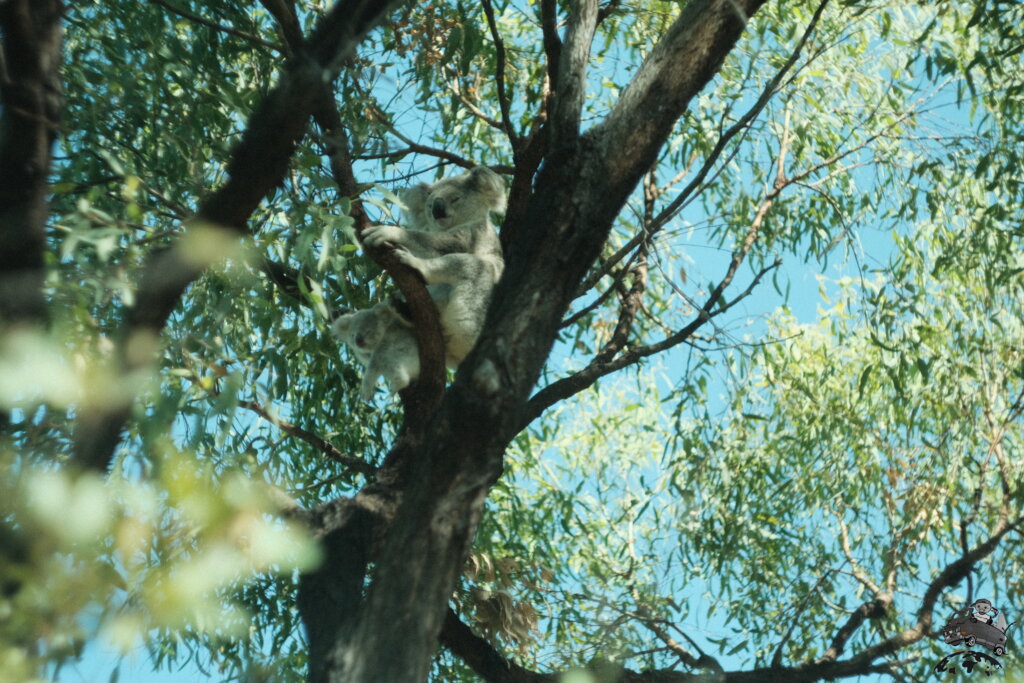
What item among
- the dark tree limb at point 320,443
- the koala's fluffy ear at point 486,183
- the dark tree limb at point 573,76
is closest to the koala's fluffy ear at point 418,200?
the koala's fluffy ear at point 486,183

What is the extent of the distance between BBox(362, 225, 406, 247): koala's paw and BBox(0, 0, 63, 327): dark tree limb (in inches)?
58.4

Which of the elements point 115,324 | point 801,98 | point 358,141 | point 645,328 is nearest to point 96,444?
Result: point 115,324

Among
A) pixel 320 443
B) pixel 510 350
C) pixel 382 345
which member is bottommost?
pixel 510 350

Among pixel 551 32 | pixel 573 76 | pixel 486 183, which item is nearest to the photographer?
pixel 573 76

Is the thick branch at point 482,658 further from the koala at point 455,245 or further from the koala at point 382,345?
the koala at point 455,245

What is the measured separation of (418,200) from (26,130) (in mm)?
2687

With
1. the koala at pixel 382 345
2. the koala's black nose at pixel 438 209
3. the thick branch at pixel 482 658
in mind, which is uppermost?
the koala's black nose at pixel 438 209

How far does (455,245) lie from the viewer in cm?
395

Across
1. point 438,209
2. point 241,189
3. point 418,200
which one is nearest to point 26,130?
point 241,189

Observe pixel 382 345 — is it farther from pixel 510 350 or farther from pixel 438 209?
pixel 510 350

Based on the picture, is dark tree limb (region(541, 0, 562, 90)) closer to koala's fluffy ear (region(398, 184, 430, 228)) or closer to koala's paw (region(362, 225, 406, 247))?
koala's paw (region(362, 225, 406, 247))

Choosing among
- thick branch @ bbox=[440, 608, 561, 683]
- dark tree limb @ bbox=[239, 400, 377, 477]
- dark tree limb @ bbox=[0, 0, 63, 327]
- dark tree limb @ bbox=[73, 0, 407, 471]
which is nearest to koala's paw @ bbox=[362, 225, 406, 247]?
dark tree limb @ bbox=[239, 400, 377, 477]

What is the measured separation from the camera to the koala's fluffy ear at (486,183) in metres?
4.16

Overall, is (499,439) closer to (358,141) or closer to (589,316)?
(358,141)
